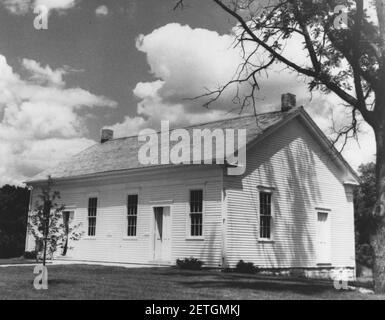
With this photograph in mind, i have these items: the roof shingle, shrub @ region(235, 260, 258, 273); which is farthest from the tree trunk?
the roof shingle

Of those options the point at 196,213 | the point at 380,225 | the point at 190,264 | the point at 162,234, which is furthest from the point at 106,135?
the point at 380,225

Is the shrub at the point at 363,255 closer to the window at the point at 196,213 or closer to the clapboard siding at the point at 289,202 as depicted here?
the clapboard siding at the point at 289,202

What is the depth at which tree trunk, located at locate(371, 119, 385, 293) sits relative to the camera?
14.7 m

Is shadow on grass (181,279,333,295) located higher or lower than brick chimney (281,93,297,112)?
lower

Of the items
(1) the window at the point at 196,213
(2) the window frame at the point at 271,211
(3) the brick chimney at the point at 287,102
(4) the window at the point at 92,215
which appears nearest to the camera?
(1) the window at the point at 196,213

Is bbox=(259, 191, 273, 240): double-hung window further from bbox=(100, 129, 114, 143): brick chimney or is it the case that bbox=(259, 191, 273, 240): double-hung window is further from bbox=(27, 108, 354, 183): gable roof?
bbox=(100, 129, 114, 143): brick chimney

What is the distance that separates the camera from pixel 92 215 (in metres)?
26.5

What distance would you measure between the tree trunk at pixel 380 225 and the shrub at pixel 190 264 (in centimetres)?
756

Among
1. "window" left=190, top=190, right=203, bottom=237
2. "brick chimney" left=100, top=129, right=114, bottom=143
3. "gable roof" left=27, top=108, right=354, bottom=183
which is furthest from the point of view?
"brick chimney" left=100, top=129, right=114, bottom=143

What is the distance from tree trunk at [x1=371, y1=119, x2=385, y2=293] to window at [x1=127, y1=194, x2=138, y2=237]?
1180 cm

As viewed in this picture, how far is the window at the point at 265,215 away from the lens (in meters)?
22.4

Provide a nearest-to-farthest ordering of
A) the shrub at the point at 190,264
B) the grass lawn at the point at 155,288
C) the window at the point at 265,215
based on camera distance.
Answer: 1. the grass lawn at the point at 155,288
2. the shrub at the point at 190,264
3. the window at the point at 265,215

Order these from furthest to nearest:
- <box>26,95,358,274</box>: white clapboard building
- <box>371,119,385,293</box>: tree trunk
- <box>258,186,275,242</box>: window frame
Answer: <box>258,186,275,242</box>: window frame → <box>26,95,358,274</box>: white clapboard building → <box>371,119,385,293</box>: tree trunk

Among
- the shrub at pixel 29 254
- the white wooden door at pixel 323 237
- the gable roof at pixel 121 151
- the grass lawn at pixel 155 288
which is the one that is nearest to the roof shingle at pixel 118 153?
the gable roof at pixel 121 151
